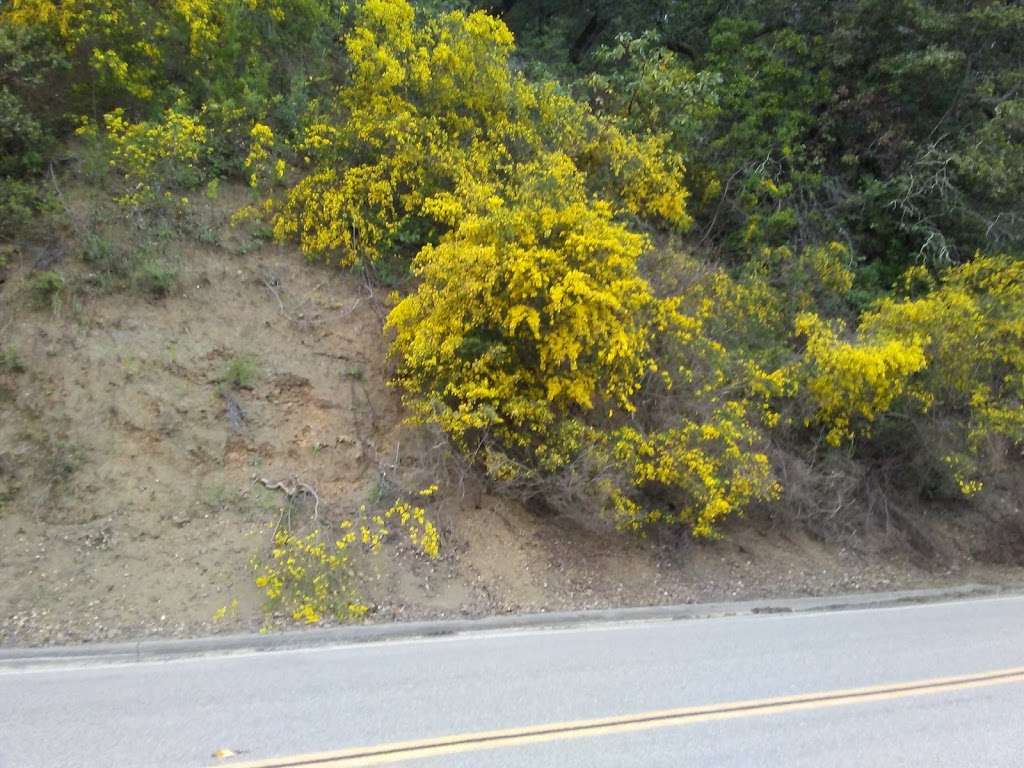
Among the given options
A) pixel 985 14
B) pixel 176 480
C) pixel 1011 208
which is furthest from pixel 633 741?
pixel 985 14

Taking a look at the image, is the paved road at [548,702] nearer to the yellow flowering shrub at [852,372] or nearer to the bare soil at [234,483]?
the bare soil at [234,483]

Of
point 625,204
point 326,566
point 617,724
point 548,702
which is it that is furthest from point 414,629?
point 625,204

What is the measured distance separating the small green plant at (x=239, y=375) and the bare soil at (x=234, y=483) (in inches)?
1.9

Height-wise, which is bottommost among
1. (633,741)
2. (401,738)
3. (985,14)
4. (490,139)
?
(401,738)

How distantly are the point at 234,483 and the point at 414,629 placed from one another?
2845 mm

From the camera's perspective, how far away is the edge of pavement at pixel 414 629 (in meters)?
7.63

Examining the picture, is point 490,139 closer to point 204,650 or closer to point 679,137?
point 679,137

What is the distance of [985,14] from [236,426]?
14.4m

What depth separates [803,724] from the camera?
19.2ft

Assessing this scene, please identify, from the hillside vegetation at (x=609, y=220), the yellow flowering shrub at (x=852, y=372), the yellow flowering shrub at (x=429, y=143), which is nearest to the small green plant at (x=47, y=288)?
the hillside vegetation at (x=609, y=220)

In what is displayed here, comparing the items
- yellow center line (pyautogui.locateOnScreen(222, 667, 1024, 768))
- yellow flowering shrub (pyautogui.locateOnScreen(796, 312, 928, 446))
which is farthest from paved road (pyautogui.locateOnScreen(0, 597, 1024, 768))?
yellow flowering shrub (pyautogui.locateOnScreen(796, 312, 928, 446))

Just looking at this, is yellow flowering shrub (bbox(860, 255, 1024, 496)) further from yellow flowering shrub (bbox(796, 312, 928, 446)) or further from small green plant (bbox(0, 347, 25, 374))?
small green plant (bbox(0, 347, 25, 374))

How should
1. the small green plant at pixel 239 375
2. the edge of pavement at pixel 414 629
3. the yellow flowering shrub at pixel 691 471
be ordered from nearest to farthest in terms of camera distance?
the edge of pavement at pixel 414 629, the yellow flowering shrub at pixel 691 471, the small green plant at pixel 239 375

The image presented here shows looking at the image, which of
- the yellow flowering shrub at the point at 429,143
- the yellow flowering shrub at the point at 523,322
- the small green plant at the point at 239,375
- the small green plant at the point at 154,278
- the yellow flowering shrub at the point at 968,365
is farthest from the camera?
the yellow flowering shrub at the point at 429,143
